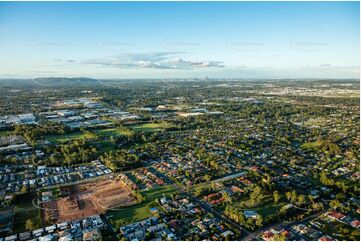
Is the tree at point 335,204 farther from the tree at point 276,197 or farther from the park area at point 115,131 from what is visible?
the park area at point 115,131

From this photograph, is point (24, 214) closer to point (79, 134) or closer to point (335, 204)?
point (335, 204)

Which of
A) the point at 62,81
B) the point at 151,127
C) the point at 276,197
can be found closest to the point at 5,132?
the point at 151,127

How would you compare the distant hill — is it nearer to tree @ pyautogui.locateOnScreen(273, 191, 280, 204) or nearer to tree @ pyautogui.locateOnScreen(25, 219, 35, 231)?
tree @ pyautogui.locateOnScreen(25, 219, 35, 231)

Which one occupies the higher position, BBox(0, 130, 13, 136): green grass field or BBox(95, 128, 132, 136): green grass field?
BBox(95, 128, 132, 136): green grass field

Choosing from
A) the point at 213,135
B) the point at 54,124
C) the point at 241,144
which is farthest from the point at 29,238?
the point at 54,124

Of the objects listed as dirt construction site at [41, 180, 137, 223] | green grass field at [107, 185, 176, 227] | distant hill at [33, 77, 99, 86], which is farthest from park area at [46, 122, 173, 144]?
distant hill at [33, 77, 99, 86]

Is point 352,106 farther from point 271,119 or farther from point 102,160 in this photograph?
point 102,160
